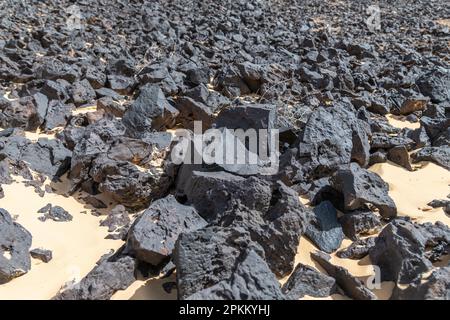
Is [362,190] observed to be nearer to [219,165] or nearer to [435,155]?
[219,165]

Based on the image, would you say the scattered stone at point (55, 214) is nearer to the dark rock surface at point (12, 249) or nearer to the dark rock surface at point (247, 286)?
the dark rock surface at point (12, 249)

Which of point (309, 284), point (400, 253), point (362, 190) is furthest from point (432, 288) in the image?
point (362, 190)

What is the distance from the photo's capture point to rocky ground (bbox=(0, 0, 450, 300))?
118 inches

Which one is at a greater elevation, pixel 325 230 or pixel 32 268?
pixel 325 230

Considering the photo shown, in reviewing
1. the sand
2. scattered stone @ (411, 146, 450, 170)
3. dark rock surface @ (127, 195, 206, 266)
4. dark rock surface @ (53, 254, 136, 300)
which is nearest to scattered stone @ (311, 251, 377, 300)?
dark rock surface @ (127, 195, 206, 266)

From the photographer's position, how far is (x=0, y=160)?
170 inches

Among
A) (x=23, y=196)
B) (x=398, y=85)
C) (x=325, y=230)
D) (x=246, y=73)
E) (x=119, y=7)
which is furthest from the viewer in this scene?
(x=119, y=7)

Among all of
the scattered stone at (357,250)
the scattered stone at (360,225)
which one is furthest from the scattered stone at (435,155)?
the scattered stone at (357,250)

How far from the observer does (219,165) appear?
12.4 ft

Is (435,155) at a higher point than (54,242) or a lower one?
higher

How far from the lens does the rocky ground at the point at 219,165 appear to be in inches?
118

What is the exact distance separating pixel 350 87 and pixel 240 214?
4396 millimetres

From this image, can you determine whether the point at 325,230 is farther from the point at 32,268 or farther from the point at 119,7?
the point at 119,7
